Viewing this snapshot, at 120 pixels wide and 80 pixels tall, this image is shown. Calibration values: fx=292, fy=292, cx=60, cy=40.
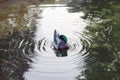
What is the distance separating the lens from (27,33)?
20984mm

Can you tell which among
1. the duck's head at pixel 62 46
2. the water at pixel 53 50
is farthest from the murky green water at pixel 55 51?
the duck's head at pixel 62 46

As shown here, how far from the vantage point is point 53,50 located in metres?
17.5

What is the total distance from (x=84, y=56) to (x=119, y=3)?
1321 centimetres

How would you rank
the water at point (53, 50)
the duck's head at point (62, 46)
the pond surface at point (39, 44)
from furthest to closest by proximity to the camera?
the duck's head at point (62, 46), the pond surface at point (39, 44), the water at point (53, 50)

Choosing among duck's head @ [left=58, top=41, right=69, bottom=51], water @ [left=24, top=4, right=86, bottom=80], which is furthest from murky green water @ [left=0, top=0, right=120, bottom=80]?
duck's head @ [left=58, top=41, right=69, bottom=51]

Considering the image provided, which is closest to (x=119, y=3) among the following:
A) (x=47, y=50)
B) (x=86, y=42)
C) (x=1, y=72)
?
(x=86, y=42)

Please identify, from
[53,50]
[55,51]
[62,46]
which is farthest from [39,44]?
[62,46]

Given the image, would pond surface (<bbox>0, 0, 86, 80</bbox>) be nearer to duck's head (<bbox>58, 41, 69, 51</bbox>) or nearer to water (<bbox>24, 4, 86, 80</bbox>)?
water (<bbox>24, 4, 86, 80</bbox>)

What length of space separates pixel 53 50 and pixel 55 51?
17cm

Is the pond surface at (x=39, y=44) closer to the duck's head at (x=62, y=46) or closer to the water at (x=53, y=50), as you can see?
the water at (x=53, y=50)

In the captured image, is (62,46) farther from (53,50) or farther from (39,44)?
(39,44)

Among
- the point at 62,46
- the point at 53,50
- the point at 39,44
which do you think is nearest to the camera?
the point at 62,46

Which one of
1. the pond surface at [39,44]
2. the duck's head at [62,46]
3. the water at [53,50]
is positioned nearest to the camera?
the water at [53,50]

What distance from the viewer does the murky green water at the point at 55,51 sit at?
1491 centimetres
